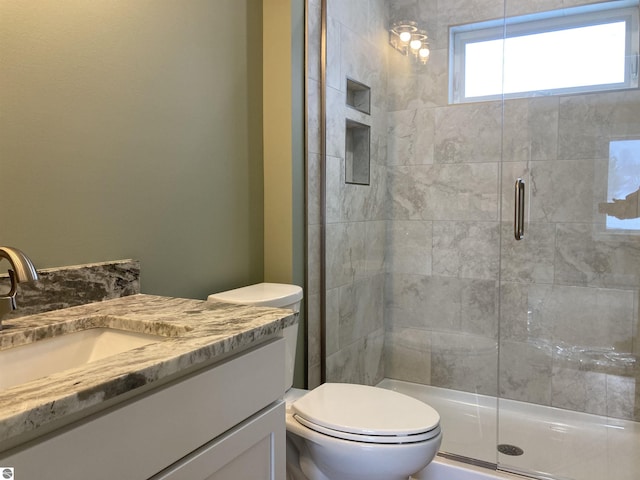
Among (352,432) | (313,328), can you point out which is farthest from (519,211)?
(352,432)

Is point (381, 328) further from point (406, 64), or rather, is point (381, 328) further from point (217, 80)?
point (217, 80)

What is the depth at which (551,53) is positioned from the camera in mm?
2486

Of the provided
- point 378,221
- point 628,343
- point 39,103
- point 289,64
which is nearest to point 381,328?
point 378,221

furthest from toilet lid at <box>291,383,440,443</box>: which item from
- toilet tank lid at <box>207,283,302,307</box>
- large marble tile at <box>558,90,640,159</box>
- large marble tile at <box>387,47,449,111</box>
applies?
large marble tile at <box>387,47,449,111</box>

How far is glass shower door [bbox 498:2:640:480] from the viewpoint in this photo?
2330 millimetres

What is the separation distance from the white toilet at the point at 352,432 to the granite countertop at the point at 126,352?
462 millimetres

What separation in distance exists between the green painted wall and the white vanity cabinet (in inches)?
24.2

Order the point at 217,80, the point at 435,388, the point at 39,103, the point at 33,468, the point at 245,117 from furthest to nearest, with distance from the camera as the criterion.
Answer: the point at 435,388
the point at 245,117
the point at 217,80
the point at 39,103
the point at 33,468

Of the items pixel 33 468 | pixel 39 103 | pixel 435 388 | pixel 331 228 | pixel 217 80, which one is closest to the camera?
pixel 33 468

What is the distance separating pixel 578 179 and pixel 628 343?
83 cm

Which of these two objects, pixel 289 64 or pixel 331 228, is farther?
pixel 331 228

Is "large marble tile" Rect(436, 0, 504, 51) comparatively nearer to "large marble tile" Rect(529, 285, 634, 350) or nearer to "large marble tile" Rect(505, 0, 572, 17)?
"large marble tile" Rect(505, 0, 572, 17)

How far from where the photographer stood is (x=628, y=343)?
2.37 m

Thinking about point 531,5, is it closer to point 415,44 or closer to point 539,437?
point 415,44
